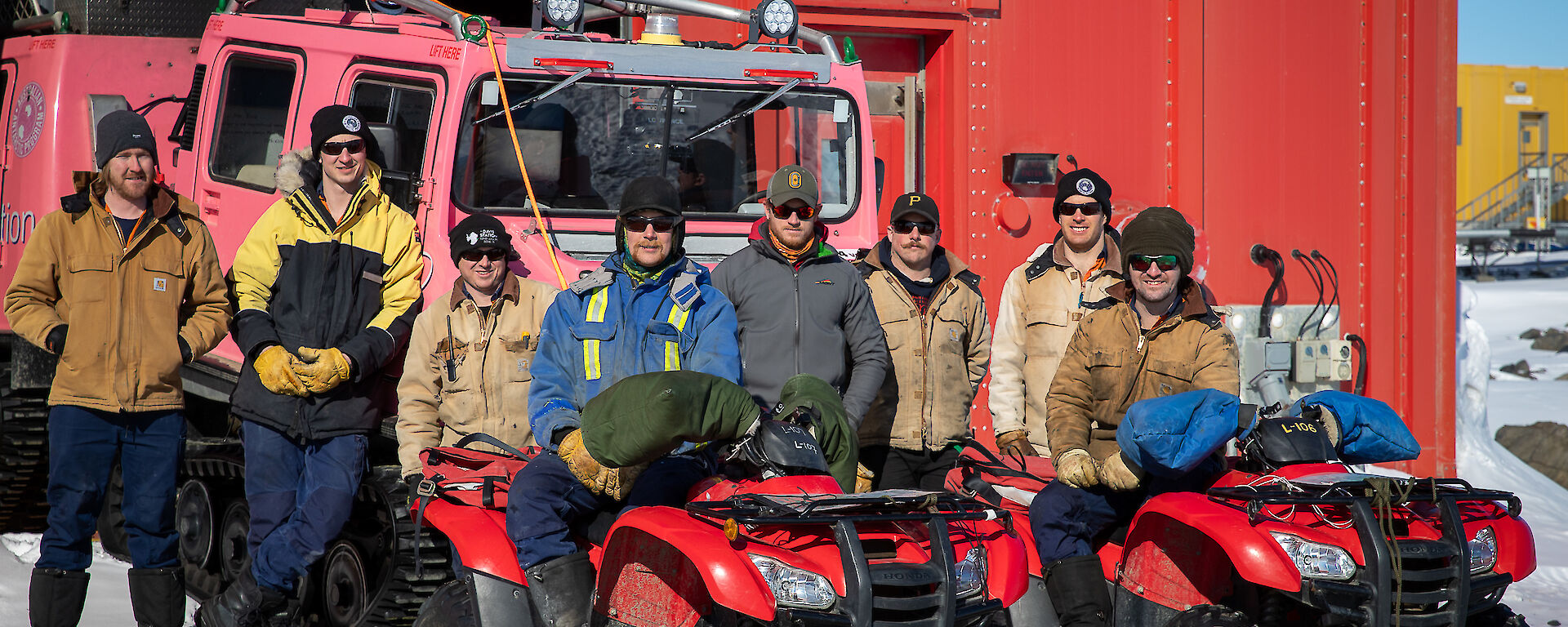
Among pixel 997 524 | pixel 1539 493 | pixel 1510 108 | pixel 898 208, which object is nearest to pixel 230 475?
pixel 898 208

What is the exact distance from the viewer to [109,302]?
17.9 feet

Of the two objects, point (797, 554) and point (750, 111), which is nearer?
point (797, 554)

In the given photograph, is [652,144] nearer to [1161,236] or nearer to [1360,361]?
[1161,236]

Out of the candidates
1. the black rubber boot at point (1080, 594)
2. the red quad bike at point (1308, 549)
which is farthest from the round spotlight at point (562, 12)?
the black rubber boot at point (1080, 594)

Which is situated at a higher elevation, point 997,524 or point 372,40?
point 372,40

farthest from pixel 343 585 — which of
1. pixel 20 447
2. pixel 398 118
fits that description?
pixel 20 447

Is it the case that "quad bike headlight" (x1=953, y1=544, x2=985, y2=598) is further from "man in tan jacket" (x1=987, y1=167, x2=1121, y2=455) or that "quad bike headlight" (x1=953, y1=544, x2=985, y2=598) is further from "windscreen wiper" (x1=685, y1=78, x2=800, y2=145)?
"windscreen wiper" (x1=685, y1=78, x2=800, y2=145)

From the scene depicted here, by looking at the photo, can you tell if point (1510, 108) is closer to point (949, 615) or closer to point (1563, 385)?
point (1563, 385)

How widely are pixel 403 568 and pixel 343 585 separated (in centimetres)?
71

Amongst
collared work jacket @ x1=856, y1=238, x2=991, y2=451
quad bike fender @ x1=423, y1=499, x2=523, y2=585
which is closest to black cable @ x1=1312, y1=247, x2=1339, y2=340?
collared work jacket @ x1=856, y1=238, x2=991, y2=451

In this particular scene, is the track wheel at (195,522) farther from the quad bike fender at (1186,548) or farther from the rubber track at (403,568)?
the quad bike fender at (1186,548)

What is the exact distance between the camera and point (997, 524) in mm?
4031

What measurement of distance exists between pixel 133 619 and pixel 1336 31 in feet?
25.7

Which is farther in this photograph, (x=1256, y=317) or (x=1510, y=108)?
(x=1510, y=108)
